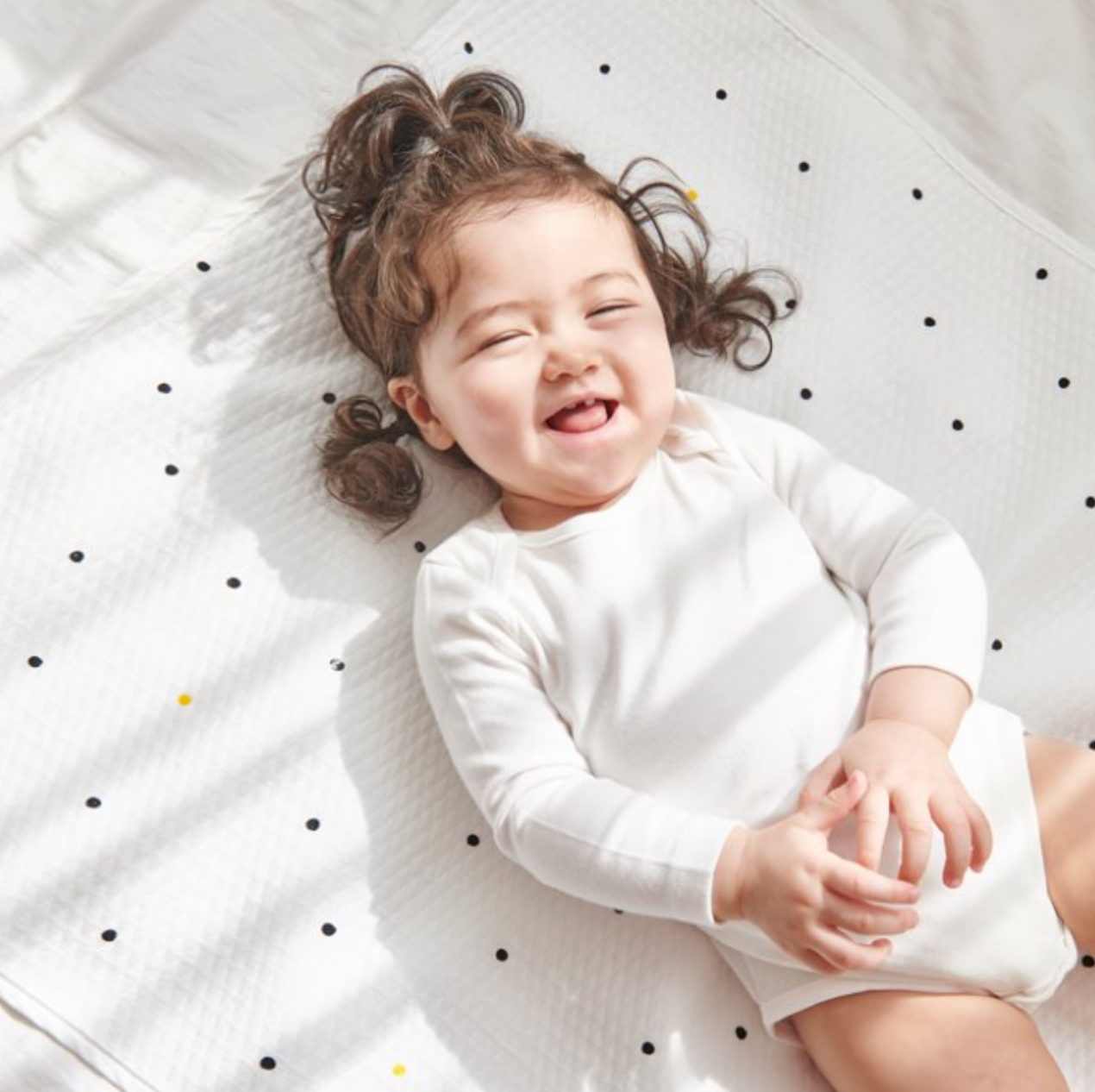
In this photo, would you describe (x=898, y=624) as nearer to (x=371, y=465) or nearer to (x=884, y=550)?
(x=884, y=550)

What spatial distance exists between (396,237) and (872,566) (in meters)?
0.49

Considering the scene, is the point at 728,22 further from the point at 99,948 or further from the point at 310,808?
the point at 99,948

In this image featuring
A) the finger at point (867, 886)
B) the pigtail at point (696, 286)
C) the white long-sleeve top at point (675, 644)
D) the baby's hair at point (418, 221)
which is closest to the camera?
the finger at point (867, 886)

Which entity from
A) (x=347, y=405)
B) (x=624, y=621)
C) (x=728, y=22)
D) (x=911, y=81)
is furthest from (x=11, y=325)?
(x=911, y=81)

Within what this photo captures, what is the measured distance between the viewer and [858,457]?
1.55m

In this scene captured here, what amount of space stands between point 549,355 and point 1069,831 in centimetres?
57

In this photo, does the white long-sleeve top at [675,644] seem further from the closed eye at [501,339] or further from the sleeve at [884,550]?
the closed eye at [501,339]

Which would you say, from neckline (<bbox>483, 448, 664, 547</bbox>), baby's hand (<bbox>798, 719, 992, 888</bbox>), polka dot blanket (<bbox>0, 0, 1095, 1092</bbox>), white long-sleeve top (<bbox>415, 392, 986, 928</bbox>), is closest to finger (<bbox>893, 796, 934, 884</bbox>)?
baby's hand (<bbox>798, 719, 992, 888</bbox>)

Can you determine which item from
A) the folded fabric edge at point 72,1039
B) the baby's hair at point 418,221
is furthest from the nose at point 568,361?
the folded fabric edge at point 72,1039

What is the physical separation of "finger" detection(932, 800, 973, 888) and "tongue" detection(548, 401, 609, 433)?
0.40 m

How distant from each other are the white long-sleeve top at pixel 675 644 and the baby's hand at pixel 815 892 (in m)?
0.04

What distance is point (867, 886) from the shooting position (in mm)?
1201

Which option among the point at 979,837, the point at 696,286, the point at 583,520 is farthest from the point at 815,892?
the point at 696,286

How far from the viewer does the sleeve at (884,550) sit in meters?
1.36
